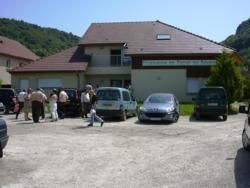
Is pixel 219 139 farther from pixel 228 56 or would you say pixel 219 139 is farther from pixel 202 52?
pixel 202 52

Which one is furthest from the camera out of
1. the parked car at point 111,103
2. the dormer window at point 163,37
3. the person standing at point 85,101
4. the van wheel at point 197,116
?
the dormer window at point 163,37

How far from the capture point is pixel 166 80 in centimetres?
3559

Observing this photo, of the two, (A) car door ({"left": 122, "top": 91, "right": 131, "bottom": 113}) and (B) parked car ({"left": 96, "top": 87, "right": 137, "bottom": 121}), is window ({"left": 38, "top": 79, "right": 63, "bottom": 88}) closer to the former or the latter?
(A) car door ({"left": 122, "top": 91, "right": 131, "bottom": 113})

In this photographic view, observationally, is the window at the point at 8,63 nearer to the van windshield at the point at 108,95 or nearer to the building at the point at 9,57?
the building at the point at 9,57

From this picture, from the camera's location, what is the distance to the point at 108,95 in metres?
21.4

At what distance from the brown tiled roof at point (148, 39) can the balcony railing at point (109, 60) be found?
4.15ft

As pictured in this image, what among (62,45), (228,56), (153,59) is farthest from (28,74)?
(62,45)

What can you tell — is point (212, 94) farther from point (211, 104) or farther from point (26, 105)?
point (26, 105)

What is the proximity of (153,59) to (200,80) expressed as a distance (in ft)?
13.7

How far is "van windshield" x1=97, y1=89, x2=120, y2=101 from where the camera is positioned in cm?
2134

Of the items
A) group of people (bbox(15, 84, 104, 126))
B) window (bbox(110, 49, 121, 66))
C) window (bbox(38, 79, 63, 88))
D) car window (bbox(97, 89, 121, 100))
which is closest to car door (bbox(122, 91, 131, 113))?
car window (bbox(97, 89, 121, 100))

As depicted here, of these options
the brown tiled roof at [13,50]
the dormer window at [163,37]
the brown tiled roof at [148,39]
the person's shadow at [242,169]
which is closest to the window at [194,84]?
the brown tiled roof at [148,39]

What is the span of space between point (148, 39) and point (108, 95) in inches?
709

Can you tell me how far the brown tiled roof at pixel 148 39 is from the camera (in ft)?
117
